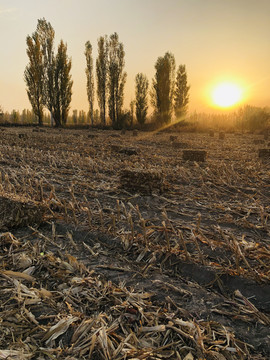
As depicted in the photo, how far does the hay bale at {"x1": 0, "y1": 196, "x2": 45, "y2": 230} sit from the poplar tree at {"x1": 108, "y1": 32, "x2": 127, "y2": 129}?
32211mm

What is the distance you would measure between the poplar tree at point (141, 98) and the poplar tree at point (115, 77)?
2.57m

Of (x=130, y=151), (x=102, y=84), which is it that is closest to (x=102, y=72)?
(x=102, y=84)

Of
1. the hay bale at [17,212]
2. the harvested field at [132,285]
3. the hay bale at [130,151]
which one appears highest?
the hay bale at [130,151]

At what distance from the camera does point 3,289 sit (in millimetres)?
1797

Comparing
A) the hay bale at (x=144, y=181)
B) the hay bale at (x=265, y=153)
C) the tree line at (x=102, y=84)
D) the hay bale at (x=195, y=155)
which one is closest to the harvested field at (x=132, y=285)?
the hay bale at (x=144, y=181)

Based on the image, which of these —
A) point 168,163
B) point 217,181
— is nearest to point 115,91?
point 168,163

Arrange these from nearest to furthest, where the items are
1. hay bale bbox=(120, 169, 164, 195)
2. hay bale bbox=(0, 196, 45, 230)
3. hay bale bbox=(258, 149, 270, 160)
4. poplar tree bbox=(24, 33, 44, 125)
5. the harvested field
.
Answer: the harvested field
hay bale bbox=(0, 196, 45, 230)
hay bale bbox=(120, 169, 164, 195)
hay bale bbox=(258, 149, 270, 160)
poplar tree bbox=(24, 33, 44, 125)

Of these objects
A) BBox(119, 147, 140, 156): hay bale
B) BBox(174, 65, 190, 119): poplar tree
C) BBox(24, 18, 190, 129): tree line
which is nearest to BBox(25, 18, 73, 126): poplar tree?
BBox(24, 18, 190, 129): tree line

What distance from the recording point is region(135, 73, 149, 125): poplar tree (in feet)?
117

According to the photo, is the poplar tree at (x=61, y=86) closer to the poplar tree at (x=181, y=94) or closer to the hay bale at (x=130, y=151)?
the poplar tree at (x=181, y=94)

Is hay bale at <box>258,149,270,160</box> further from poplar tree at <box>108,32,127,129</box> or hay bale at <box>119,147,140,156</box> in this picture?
poplar tree at <box>108,32,127,129</box>

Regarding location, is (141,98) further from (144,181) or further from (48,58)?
(144,181)

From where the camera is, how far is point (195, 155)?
7496 millimetres

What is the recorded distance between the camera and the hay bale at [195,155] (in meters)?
7.43
